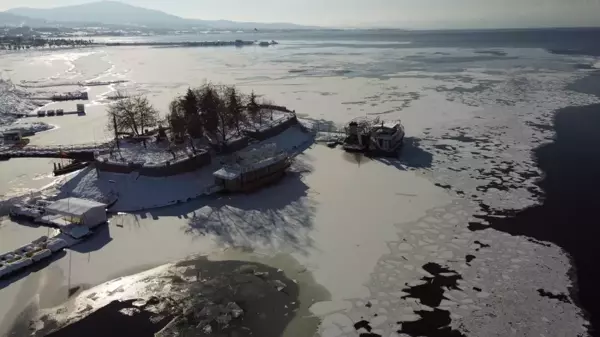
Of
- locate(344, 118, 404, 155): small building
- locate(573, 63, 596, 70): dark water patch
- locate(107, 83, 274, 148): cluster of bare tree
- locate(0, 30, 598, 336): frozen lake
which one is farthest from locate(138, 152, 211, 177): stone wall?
locate(573, 63, 596, 70): dark water patch

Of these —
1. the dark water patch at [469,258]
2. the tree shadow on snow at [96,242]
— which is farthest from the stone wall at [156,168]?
the dark water patch at [469,258]

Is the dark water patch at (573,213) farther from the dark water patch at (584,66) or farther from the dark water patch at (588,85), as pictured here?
the dark water patch at (584,66)

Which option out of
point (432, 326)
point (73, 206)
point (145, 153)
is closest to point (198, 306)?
point (432, 326)

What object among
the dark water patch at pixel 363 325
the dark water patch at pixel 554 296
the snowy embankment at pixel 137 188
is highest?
the snowy embankment at pixel 137 188

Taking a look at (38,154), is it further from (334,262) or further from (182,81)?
(182,81)

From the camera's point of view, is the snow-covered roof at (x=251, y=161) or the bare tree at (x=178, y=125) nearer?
the snow-covered roof at (x=251, y=161)

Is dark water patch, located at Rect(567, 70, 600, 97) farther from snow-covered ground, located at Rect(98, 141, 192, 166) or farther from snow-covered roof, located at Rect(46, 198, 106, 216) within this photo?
snow-covered roof, located at Rect(46, 198, 106, 216)

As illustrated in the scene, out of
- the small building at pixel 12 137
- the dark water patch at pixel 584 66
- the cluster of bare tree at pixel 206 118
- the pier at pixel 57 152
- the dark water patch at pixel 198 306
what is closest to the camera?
the dark water patch at pixel 198 306
